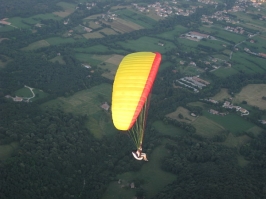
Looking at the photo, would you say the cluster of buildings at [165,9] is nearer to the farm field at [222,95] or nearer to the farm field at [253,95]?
the farm field at [253,95]

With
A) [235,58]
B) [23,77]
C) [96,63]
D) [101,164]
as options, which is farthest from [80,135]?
[235,58]

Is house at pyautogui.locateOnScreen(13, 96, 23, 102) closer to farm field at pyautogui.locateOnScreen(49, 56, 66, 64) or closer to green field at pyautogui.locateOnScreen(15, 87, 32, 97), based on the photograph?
green field at pyautogui.locateOnScreen(15, 87, 32, 97)

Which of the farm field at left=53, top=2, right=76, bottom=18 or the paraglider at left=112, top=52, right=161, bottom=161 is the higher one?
the paraglider at left=112, top=52, right=161, bottom=161

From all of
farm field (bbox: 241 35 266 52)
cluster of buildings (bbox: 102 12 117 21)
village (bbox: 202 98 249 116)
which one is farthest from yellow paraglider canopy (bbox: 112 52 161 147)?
cluster of buildings (bbox: 102 12 117 21)

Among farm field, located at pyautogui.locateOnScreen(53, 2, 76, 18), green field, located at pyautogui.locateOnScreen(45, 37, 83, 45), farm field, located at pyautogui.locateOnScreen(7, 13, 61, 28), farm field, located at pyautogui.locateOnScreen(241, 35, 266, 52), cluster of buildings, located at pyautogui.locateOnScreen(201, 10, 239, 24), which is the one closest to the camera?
green field, located at pyautogui.locateOnScreen(45, 37, 83, 45)

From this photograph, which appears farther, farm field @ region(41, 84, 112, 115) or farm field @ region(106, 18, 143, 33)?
farm field @ region(106, 18, 143, 33)

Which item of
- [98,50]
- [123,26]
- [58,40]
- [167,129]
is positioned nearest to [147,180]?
[167,129]

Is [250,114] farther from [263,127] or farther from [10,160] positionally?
[10,160]
